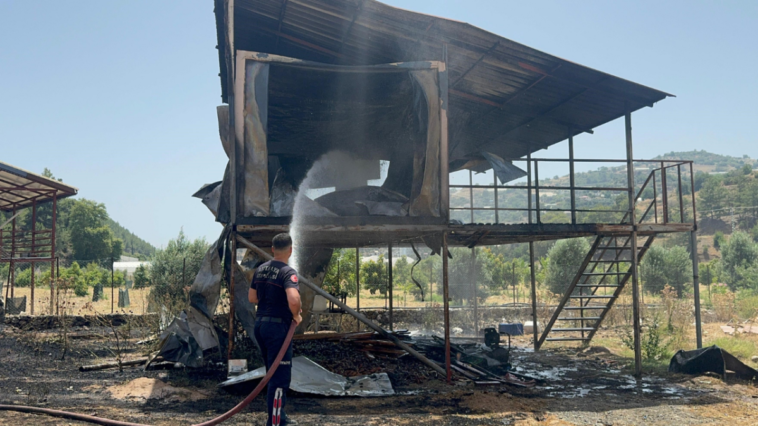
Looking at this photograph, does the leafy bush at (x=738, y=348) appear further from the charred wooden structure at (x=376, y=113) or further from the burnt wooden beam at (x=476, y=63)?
the burnt wooden beam at (x=476, y=63)

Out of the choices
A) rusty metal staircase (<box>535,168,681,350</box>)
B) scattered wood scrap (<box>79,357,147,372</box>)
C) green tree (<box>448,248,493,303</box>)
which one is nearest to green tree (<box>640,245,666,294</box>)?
green tree (<box>448,248,493,303</box>)

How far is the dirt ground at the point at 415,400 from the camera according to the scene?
6234 millimetres

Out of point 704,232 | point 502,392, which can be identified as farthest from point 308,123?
point 704,232

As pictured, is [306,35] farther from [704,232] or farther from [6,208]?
[704,232]

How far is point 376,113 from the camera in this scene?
10203 mm

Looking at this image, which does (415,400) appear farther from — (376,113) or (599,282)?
(599,282)

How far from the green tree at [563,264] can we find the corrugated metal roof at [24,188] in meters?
21.8

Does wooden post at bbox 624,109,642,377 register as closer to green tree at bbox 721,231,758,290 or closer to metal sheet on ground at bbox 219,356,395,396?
metal sheet on ground at bbox 219,356,395,396

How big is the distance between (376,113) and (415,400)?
5.36m

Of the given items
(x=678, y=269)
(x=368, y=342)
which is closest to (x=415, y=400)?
(x=368, y=342)

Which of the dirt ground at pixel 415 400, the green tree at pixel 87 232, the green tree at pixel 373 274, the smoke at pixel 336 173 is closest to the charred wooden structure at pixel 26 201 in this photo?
the dirt ground at pixel 415 400

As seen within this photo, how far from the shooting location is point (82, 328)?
1502 centimetres

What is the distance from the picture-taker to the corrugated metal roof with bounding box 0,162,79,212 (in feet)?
53.8

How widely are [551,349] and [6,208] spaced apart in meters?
19.8
